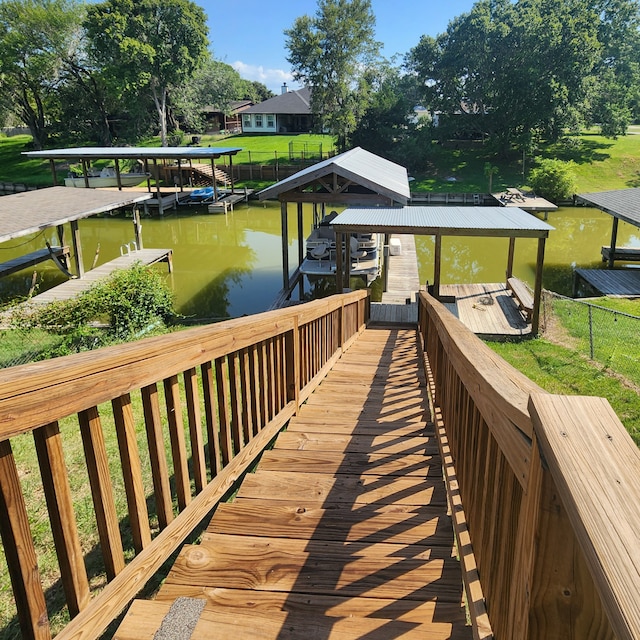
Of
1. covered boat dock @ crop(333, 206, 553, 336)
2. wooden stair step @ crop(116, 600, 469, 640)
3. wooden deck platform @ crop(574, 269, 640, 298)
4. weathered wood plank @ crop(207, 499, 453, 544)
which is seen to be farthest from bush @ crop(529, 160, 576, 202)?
wooden stair step @ crop(116, 600, 469, 640)

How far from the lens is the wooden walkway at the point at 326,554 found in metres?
1.70

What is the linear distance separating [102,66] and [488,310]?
40.2 m

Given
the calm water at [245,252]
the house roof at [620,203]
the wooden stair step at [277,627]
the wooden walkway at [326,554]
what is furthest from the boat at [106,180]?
the wooden stair step at [277,627]

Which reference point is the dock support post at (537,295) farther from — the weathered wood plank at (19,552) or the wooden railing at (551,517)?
the weathered wood plank at (19,552)

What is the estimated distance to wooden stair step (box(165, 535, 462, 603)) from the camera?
1938 mm

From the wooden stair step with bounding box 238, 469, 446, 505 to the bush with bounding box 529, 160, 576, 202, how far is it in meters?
30.1

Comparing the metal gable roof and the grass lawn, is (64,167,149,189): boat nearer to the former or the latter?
the grass lawn

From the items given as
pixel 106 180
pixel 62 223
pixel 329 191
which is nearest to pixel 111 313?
pixel 62 223

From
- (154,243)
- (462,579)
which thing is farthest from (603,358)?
(154,243)

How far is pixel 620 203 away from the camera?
16656mm

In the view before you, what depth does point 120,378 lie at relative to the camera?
5.38 feet

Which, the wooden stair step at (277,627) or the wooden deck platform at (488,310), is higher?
the wooden stair step at (277,627)

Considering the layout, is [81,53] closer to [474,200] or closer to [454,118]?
[454,118]

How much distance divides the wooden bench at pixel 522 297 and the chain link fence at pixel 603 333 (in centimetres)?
53
